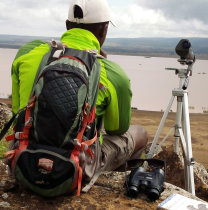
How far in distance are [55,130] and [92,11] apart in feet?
2.74

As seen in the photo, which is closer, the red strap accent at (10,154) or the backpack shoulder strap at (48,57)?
the red strap accent at (10,154)

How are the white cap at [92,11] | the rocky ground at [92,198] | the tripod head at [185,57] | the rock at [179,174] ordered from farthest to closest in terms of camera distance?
the rock at [179,174] → the tripod head at [185,57] → the white cap at [92,11] → the rocky ground at [92,198]

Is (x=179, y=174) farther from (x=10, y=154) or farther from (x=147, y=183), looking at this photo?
(x=10, y=154)

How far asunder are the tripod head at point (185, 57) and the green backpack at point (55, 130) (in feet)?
4.81

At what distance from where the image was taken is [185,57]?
3.18 m

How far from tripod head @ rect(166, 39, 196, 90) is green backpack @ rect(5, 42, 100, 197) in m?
1.47

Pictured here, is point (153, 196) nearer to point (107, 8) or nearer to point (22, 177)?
point (22, 177)

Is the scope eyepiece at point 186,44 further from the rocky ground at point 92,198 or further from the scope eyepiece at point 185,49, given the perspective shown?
the rocky ground at point 92,198

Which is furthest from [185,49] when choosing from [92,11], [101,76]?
[101,76]

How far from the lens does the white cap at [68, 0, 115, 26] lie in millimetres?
2206

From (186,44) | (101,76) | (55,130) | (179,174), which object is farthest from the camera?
(179,174)

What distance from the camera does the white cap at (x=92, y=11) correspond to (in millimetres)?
2206

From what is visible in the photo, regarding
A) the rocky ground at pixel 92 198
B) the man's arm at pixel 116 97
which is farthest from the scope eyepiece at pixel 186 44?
the rocky ground at pixel 92 198

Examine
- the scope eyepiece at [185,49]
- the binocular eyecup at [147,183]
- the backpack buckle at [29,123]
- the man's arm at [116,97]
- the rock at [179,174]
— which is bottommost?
the rock at [179,174]
